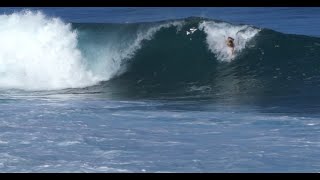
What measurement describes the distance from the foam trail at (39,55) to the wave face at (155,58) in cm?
2

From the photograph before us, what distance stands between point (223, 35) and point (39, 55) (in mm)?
3908

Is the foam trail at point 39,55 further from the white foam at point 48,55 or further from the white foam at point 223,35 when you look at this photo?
the white foam at point 223,35

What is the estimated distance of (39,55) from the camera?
52.6 ft

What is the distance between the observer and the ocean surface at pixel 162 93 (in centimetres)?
739

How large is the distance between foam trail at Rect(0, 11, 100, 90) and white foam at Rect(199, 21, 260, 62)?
2603 millimetres

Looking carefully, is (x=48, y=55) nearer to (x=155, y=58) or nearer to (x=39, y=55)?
(x=39, y=55)

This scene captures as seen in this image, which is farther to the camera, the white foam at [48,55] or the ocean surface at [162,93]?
the white foam at [48,55]

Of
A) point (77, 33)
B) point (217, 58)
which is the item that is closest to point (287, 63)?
point (217, 58)

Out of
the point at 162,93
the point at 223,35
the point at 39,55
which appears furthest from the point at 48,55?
the point at 162,93

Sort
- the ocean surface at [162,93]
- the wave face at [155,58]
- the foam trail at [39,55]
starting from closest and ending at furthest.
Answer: the ocean surface at [162,93] → the wave face at [155,58] → the foam trail at [39,55]

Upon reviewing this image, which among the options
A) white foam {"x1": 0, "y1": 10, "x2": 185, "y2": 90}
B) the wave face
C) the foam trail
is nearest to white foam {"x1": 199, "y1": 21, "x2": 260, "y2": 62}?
the wave face

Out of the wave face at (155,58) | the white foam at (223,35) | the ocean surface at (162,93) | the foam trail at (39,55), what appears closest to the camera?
the ocean surface at (162,93)

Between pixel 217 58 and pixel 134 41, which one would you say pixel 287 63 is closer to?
pixel 217 58

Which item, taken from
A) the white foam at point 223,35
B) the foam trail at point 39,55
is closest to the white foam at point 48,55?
the foam trail at point 39,55
